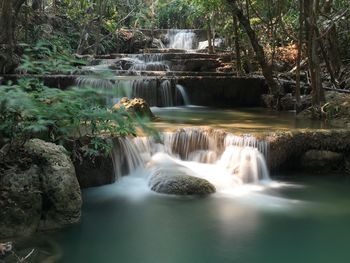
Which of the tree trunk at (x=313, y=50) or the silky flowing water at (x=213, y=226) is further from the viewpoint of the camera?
the tree trunk at (x=313, y=50)

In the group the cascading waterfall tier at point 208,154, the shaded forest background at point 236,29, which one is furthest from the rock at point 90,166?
the shaded forest background at point 236,29

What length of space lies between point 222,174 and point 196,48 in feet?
55.9

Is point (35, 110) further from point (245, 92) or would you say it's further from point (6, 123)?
point (245, 92)

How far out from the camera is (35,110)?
4.77 meters

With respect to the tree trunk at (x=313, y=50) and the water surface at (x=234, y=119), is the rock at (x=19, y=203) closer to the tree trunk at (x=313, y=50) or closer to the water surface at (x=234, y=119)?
the water surface at (x=234, y=119)

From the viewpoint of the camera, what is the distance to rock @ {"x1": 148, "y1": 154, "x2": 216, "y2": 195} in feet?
23.1

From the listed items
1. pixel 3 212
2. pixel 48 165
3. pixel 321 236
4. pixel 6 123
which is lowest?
pixel 321 236

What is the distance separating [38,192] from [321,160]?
16.7ft

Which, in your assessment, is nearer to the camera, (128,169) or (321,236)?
(321,236)

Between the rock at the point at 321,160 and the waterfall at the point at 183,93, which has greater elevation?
the waterfall at the point at 183,93

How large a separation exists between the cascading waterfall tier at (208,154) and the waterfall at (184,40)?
16.4 metres

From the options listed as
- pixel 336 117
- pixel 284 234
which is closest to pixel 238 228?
pixel 284 234

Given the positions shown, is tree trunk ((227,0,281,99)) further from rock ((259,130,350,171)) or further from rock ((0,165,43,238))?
rock ((0,165,43,238))

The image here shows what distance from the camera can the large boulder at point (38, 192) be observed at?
5.26 m
